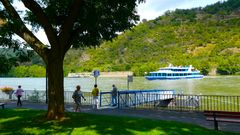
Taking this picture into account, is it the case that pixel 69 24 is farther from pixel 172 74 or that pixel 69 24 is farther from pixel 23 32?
pixel 172 74

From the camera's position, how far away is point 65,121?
13219mm

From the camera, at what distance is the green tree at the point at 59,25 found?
13.0 metres

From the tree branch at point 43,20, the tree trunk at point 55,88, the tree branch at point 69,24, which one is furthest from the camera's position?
the tree branch at point 69,24

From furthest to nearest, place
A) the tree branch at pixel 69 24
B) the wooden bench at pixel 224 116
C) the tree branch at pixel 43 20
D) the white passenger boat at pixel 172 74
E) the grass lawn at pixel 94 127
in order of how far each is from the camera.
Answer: the white passenger boat at pixel 172 74
the tree branch at pixel 69 24
the tree branch at pixel 43 20
the wooden bench at pixel 224 116
the grass lawn at pixel 94 127

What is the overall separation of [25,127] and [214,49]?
Answer: 183499mm

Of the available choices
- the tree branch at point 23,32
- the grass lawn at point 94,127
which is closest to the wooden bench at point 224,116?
the grass lawn at point 94,127

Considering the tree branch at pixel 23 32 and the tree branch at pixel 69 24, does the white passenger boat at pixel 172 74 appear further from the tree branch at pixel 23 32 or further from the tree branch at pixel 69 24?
the tree branch at pixel 23 32

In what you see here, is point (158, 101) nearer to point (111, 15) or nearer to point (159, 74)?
point (111, 15)

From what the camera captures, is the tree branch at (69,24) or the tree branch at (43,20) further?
the tree branch at (69,24)

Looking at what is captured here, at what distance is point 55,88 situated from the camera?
13.4 meters

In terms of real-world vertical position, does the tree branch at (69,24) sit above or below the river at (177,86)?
above

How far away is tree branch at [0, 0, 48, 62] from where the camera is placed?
493 inches

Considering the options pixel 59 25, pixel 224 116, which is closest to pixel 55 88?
pixel 59 25

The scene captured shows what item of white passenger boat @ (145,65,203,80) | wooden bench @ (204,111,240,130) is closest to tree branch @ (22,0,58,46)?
wooden bench @ (204,111,240,130)
